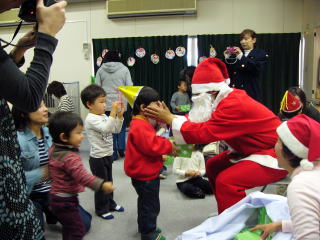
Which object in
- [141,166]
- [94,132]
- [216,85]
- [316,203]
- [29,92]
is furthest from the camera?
[94,132]

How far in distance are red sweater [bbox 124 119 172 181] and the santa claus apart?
0.12 meters

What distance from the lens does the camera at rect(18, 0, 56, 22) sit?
0.96 meters

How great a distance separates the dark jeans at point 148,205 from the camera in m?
2.23

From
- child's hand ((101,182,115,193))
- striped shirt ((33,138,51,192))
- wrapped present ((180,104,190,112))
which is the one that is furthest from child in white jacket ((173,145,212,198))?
child's hand ((101,182,115,193))

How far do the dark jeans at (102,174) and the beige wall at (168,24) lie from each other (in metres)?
4.64

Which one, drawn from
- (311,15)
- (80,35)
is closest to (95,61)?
(80,35)

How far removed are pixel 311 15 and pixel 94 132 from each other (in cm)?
475

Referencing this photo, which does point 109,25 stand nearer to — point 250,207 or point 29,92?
point 250,207

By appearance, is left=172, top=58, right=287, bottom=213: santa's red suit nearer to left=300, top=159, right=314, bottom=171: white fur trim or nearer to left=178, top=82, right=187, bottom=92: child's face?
left=300, top=159, right=314, bottom=171: white fur trim

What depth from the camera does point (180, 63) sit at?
678 centimetres

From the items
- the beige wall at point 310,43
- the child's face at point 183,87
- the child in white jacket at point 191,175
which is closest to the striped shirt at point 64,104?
the child's face at point 183,87

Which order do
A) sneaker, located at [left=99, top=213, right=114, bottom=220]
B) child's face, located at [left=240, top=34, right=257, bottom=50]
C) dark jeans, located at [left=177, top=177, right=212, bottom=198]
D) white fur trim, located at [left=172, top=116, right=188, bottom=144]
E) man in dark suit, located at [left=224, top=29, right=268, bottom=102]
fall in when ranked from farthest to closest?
child's face, located at [left=240, top=34, right=257, bottom=50] → man in dark suit, located at [left=224, top=29, right=268, bottom=102] → dark jeans, located at [left=177, top=177, right=212, bottom=198] → sneaker, located at [left=99, top=213, right=114, bottom=220] → white fur trim, located at [left=172, top=116, right=188, bottom=144]

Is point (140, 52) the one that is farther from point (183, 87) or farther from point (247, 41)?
point (247, 41)

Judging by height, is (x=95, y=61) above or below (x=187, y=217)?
above
